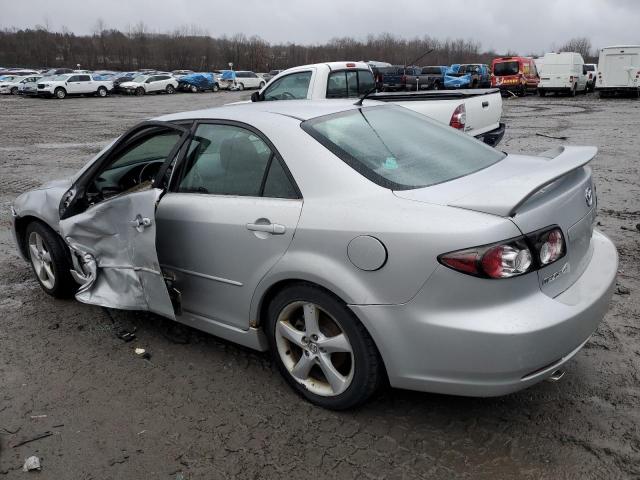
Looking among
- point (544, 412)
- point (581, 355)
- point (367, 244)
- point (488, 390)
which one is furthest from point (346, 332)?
point (581, 355)

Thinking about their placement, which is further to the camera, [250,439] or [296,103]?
[296,103]

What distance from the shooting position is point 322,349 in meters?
2.86

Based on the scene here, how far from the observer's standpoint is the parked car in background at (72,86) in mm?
35719

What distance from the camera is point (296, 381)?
304cm

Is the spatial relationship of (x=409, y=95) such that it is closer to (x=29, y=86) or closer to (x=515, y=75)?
(x=515, y=75)

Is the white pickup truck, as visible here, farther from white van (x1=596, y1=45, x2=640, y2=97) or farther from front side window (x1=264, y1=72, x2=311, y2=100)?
white van (x1=596, y1=45, x2=640, y2=97)

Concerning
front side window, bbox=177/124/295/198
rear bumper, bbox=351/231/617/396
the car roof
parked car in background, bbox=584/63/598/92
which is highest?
parked car in background, bbox=584/63/598/92

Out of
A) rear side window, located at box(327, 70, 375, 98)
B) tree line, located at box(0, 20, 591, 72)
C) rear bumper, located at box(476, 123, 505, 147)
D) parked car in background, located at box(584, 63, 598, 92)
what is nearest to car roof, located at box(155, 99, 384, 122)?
rear bumper, located at box(476, 123, 505, 147)

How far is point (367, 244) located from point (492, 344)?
2.23ft

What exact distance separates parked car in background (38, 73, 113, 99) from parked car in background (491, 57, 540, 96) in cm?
2574

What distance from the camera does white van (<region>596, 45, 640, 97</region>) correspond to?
82.6 ft

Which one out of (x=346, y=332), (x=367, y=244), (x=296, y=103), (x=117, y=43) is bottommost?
(x=346, y=332)

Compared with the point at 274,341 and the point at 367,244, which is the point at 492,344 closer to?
the point at 367,244

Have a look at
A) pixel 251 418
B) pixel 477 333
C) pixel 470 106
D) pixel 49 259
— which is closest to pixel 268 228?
pixel 251 418
